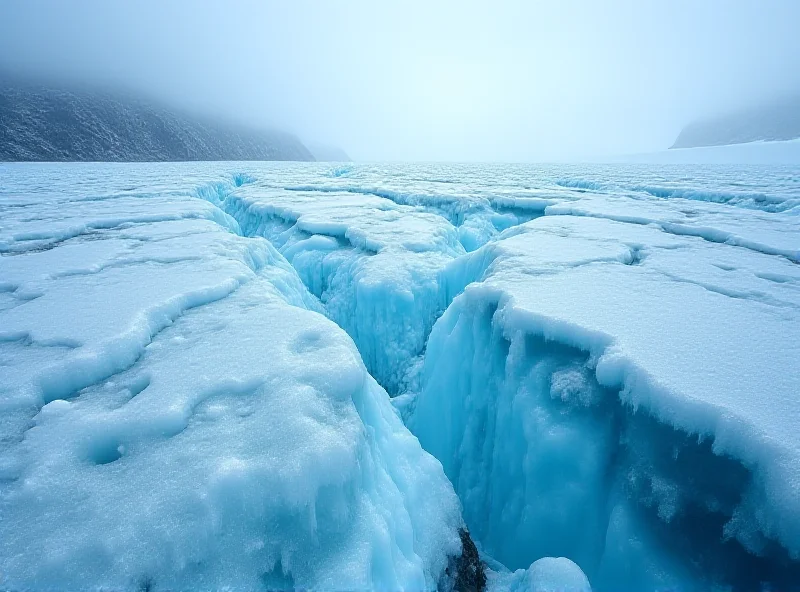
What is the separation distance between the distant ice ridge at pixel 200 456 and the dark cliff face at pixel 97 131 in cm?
4812

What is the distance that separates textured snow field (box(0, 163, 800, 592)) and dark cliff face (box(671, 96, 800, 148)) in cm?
5877

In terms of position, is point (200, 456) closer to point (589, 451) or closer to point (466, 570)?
point (466, 570)

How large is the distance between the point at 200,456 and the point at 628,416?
6.06 feet

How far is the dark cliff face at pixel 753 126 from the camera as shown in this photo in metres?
45.6

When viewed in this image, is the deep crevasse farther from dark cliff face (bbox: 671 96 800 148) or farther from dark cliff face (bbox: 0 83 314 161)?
dark cliff face (bbox: 671 96 800 148)

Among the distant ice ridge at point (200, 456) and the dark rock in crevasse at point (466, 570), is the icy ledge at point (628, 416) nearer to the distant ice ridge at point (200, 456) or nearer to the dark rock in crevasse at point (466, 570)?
the dark rock in crevasse at point (466, 570)

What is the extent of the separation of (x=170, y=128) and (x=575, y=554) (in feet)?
218

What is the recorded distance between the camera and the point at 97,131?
44.0 metres

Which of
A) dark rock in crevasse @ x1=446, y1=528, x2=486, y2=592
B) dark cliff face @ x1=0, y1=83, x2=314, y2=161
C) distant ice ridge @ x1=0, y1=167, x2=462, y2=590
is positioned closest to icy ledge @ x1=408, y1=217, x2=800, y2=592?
dark rock in crevasse @ x1=446, y1=528, x2=486, y2=592

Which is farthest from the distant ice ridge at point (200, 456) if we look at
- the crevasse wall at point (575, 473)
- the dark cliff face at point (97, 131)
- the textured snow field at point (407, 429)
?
the dark cliff face at point (97, 131)

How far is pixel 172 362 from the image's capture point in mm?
1807

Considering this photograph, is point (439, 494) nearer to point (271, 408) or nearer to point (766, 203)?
point (271, 408)

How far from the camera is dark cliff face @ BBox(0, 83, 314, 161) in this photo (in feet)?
124

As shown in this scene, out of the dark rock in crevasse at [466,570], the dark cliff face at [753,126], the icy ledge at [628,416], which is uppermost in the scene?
the dark cliff face at [753,126]
